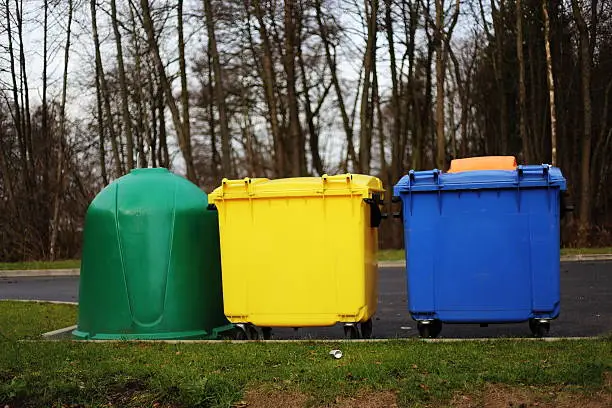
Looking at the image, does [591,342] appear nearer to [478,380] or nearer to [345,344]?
[478,380]

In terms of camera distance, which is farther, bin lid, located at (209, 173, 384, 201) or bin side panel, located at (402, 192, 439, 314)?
bin lid, located at (209, 173, 384, 201)

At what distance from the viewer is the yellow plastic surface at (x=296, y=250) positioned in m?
7.76

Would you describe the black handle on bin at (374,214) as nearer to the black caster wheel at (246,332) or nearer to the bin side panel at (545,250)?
the bin side panel at (545,250)

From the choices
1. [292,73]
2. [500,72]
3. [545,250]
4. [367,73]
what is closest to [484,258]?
[545,250]

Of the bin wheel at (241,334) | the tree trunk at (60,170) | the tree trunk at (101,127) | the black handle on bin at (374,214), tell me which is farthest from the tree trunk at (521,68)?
the bin wheel at (241,334)

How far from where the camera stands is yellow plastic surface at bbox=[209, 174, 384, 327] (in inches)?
305

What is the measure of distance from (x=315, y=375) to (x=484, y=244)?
2.37 m

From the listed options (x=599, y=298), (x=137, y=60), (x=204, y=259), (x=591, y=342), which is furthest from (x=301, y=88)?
(x=591, y=342)

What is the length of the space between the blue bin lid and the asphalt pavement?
1.49m

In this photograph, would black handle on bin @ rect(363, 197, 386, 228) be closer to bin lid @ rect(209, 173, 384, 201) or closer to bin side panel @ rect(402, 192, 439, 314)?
bin lid @ rect(209, 173, 384, 201)

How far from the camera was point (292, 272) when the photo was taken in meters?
7.88

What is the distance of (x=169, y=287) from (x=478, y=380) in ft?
12.1

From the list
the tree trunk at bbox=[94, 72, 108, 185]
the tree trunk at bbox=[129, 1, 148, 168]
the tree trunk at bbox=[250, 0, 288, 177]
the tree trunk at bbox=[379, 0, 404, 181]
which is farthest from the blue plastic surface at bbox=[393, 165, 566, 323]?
the tree trunk at bbox=[94, 72, 108, 185]

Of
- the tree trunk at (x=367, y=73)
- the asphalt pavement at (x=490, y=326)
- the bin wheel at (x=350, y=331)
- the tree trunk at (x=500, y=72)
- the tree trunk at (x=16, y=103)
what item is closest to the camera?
the bin wheel at (x=350, y=331)
